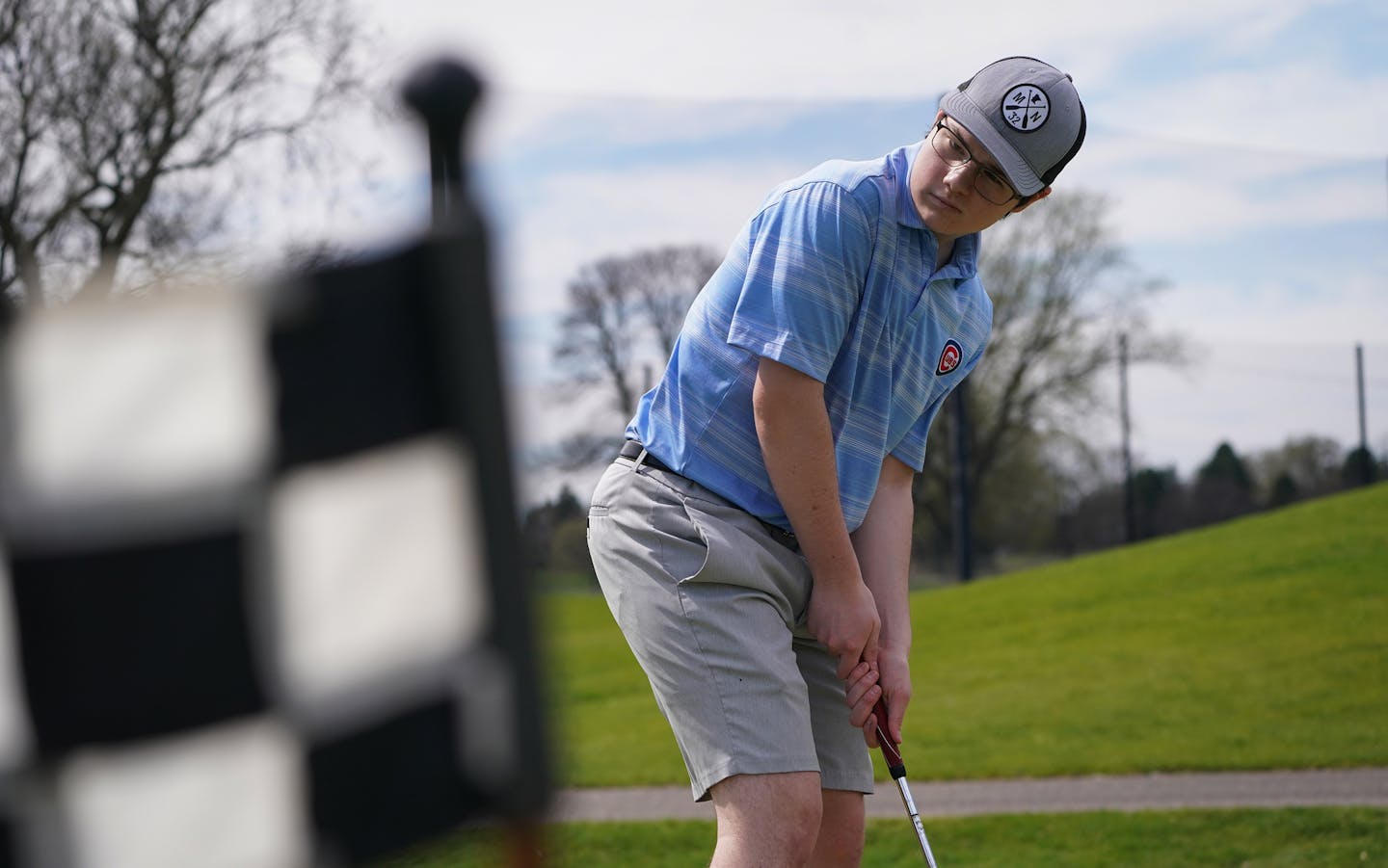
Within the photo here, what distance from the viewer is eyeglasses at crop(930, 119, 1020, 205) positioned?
2.55 metres

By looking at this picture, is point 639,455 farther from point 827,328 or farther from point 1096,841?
point 1096,841

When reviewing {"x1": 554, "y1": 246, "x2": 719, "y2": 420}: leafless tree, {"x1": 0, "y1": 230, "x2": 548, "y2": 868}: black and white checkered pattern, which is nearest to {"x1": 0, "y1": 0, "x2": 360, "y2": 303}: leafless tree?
{"x1": 554, "y1": 246, "x2": 719, "y2": 420}: leafless tree

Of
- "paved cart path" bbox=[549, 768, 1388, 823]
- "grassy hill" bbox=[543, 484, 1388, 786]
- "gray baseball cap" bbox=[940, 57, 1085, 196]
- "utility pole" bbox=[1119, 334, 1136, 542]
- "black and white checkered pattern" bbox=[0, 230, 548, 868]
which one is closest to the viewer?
"black and white checkered pattern" bbox=[0, 230, 548, 868]

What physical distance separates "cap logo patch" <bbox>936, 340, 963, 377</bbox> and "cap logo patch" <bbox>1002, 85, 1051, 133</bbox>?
1.53 ft

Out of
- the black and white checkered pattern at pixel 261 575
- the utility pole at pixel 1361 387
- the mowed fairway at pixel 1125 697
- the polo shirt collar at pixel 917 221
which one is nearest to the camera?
the black and white checkered pattern at pixel 261 575

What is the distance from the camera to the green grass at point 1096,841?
5.62m

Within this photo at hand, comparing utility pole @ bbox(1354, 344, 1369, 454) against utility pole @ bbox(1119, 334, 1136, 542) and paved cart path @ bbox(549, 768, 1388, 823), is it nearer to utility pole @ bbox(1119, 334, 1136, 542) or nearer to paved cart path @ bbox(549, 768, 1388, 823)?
utility pole @ bbox(1119, 334, 1136, 542)

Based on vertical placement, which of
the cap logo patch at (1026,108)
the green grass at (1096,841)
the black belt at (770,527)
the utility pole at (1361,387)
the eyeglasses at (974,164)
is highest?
the cap logo patch at (1026,108)

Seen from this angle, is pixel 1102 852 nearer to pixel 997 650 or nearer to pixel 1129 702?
pixel 1129 702

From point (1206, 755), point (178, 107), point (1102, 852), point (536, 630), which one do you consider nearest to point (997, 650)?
point (1206, 755)

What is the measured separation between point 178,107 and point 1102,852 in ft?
31.1

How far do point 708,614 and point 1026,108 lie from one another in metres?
0.99

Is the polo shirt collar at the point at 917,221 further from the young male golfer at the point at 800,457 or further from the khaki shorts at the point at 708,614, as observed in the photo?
the khaki shorts at the point at 708,614

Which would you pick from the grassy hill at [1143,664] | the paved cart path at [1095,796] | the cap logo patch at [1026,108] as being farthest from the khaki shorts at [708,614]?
the paved cart path at [1095,796]
